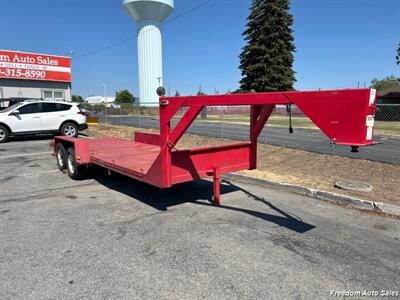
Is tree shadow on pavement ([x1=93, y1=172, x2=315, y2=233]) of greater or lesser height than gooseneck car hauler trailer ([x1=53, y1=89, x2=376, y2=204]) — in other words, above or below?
below

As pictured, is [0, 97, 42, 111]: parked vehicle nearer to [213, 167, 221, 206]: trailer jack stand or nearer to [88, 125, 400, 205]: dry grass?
[88, 125, 400, 205]: dry grass

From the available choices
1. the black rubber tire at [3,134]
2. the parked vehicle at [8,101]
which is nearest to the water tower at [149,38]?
the parked vehicle at [8,101]

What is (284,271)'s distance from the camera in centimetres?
325

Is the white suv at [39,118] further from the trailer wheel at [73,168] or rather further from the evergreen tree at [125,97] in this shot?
the evergreen tree at [125,97]

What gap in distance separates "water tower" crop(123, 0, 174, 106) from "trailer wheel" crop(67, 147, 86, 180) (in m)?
46.5

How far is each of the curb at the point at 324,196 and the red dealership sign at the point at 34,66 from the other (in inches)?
1061

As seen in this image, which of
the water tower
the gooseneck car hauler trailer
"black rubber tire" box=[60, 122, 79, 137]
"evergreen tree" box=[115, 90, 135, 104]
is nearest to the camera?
the gooseneck car hauler trailer

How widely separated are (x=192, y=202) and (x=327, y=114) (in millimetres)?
2937

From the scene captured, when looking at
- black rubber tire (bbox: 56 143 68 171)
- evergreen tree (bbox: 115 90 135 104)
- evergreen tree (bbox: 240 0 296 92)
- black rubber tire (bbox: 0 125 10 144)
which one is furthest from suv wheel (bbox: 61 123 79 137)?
evergreen tree (bbox: 115 90 135 104)

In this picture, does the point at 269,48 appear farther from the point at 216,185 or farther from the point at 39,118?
the point at 216,185

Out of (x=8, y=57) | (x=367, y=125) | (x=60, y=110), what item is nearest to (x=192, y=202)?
(x=367, y=125)

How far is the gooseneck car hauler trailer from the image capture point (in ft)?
10.6

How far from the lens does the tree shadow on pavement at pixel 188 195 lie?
15.4ft

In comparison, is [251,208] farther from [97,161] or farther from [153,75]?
[153,75]
